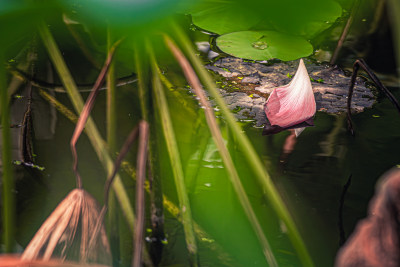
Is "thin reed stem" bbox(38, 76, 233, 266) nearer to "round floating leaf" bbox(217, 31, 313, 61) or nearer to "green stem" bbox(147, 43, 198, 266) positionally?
"green stem" bbox(147, 43, 198, 266)

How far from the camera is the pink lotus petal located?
29.5 inches

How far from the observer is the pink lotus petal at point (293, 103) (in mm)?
749

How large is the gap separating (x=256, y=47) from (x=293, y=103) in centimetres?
41

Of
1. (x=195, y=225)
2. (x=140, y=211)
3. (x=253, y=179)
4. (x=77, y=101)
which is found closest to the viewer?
(x=140, y=211)

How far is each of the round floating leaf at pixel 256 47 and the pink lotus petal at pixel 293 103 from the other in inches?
10.2

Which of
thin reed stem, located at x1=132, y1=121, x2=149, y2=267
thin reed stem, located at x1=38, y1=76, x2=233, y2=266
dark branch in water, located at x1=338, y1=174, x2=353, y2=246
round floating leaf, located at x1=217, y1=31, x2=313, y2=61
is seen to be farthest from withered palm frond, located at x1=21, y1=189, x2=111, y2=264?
round floating leaf, located at x1=217, y1=31, x2=313, y2=61

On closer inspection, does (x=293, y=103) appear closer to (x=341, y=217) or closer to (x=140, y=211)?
(x=341, y=217)

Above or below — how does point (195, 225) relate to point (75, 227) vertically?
below

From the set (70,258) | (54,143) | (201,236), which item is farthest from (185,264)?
(54,143)

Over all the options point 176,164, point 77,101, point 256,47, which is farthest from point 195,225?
point 256,47

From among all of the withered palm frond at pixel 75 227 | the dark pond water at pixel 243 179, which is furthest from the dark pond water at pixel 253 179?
the withered palm frond at pixel 75 227

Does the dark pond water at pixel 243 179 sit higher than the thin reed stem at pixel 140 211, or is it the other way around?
the thin reed stem at pixel 140 211

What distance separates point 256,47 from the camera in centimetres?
115

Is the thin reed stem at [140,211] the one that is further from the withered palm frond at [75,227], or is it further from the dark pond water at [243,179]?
the dark pond water at [243,179]
